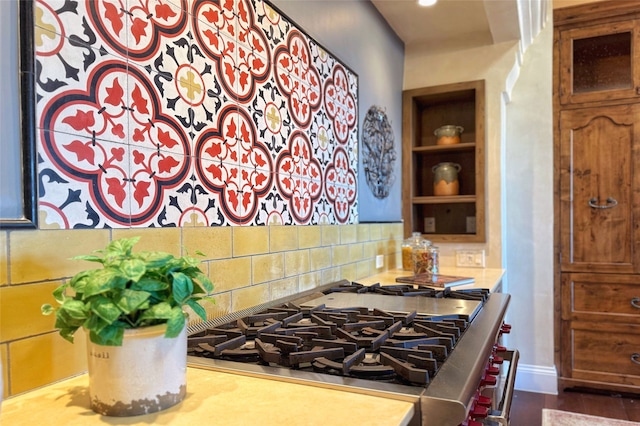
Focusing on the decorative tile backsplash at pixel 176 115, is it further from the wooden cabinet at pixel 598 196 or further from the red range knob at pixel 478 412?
the wooden cabinet at pixel 598 196

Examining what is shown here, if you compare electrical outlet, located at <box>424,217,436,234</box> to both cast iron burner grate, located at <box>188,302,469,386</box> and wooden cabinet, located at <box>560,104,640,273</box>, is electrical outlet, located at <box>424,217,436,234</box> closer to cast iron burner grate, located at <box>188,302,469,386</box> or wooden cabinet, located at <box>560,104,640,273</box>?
wooden cabinet, located at <box>560,104,640,273</box>

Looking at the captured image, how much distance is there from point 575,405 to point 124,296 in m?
3.04

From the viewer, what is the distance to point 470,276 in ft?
7.93

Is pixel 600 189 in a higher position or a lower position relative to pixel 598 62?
lower

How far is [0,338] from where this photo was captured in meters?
0.75

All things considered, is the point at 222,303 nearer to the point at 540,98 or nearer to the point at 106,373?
the point at 106,373

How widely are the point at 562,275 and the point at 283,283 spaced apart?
227 centimetres

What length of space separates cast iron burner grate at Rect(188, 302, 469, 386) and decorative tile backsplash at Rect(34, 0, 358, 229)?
0.32 m

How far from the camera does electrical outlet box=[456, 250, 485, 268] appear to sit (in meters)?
2.85

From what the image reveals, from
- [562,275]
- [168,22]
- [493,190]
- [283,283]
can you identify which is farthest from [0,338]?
[562,275]

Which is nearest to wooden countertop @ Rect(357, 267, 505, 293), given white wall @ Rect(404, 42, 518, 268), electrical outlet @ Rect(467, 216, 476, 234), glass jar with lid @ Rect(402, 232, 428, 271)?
glass jar with lid @ Rect(402, 232, 428, 271)

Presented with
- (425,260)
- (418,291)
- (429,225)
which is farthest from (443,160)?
(418,291)

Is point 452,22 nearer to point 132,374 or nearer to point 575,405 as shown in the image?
point 575,405

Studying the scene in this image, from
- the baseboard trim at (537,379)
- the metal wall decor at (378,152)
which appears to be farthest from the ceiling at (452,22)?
the baseboard trim at (537,379)
